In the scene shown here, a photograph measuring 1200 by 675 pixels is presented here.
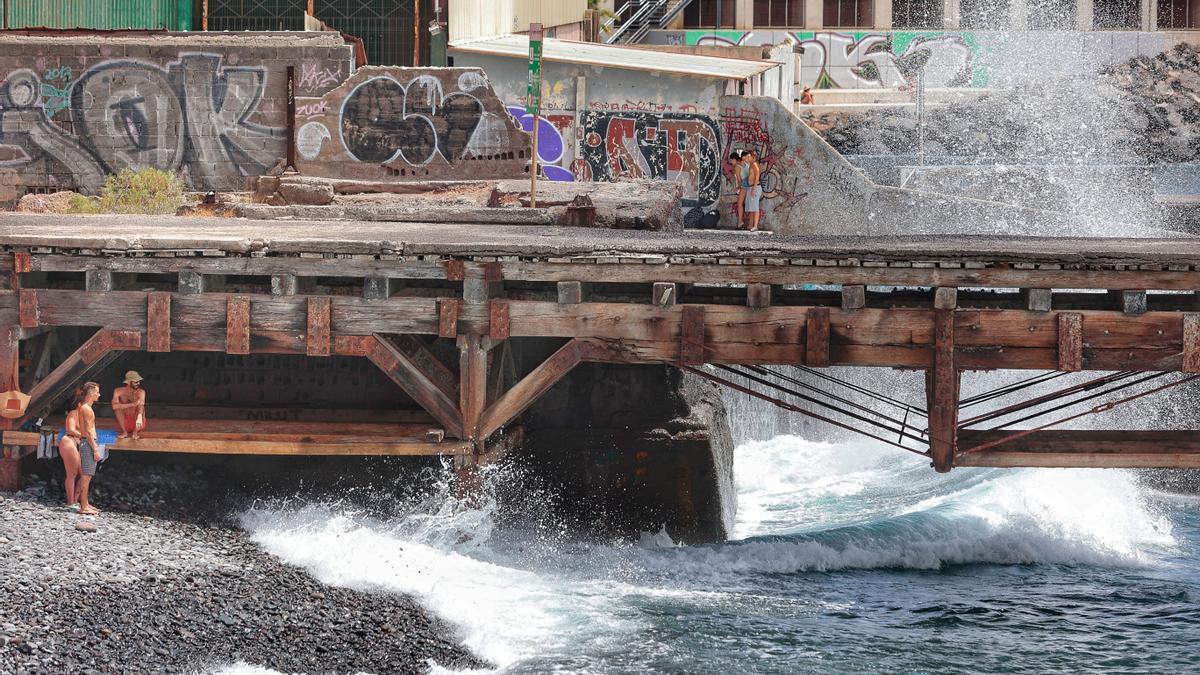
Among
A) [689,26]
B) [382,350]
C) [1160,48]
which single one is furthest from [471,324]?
[1160,48]

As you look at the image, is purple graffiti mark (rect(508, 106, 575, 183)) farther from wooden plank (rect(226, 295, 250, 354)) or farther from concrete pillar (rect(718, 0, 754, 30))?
concrete pillar (rect(718, 0, 754, 30))

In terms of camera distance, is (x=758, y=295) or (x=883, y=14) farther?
(x=883, y=14)

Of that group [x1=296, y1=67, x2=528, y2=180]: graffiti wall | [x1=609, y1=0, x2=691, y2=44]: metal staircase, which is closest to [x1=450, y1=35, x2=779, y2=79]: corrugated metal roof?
[x1=296, y1=67, x2=528, y2=180]: graffiti wall

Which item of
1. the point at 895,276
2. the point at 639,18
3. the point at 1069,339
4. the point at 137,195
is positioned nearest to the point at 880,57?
the point at 639,18

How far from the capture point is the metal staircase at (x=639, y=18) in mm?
42531

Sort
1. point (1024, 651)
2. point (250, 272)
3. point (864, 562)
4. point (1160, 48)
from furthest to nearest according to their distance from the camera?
point (1160, 48) → point (864, 562) → point (250, 272) → point (1024, 651)

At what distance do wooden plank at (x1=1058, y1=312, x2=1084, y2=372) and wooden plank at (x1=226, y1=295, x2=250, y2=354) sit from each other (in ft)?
24.9

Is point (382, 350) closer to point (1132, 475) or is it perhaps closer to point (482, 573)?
point (482, 573)

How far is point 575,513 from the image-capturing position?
1639 centimetres

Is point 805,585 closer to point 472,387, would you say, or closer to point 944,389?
point 944,389

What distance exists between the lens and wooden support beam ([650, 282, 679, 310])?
557 inches

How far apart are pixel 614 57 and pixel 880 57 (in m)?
19.4

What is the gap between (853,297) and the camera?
46.0 ft

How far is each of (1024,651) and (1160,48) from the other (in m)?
36.5
